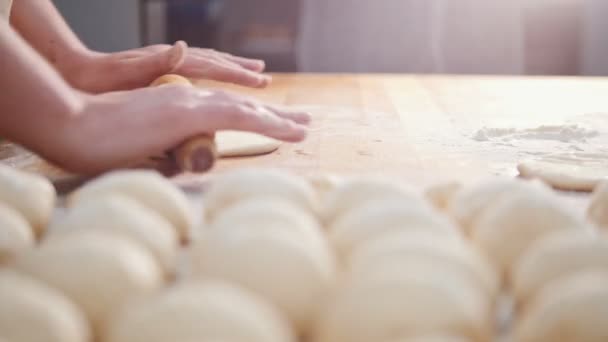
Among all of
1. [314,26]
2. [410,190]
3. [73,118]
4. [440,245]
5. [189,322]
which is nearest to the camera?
[189,322]

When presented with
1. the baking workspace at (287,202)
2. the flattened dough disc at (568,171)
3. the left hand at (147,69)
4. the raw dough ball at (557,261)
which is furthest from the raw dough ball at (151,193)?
the left hand at (147,69)

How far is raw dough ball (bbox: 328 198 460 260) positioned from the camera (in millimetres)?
804

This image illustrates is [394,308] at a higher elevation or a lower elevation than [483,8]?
higher

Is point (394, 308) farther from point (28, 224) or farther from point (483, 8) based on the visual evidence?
point (483, 8)

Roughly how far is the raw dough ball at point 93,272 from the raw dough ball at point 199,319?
0.23 feet

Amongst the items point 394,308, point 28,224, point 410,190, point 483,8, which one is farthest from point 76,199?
point 483,8

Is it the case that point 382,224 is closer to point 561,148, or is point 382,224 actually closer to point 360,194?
point 360,194

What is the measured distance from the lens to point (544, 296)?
2.23 feet

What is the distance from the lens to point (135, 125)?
1215mm

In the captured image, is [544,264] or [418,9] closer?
[544,264]

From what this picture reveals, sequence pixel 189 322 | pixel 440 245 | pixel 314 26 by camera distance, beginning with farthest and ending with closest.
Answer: pixel 314 26 < pixel 440 245 < pixel 189 322

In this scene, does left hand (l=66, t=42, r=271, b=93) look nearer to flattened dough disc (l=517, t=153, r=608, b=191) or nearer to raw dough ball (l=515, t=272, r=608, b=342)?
flattened dough disc (l=517, t=153, r=608, b=191)

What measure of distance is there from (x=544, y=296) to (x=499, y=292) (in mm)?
114

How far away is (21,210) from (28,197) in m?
0.03
